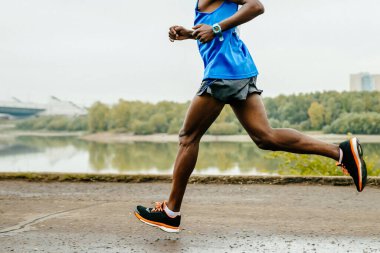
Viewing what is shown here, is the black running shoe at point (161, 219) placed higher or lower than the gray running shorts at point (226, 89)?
lower

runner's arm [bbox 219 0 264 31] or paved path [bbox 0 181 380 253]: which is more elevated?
runner's arm [bbox 219 0 264 31]

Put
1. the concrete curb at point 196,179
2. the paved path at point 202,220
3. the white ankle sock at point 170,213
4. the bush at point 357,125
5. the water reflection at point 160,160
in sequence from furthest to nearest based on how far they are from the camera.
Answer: the bush at point 357,125
the water reflection at point 160,160
the concrete curb at point 196,179
the white ankle sock at point 170,213
the paved path at point 202,220

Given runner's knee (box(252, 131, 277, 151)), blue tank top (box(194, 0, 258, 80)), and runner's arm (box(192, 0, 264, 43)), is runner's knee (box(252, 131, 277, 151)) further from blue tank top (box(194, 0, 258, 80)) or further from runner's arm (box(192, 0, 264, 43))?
runner's arm (box(192, 0, 264, 43))

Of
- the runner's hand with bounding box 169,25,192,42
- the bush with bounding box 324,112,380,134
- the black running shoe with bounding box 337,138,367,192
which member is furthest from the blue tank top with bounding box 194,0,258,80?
the bush with bounding box 324,112,380,134

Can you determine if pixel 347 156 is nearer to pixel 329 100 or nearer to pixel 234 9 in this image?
pixel 234 9

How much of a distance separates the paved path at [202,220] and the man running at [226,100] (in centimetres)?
37

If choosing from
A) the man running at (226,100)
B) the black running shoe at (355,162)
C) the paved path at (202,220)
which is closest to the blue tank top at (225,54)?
the man running at (226,100)

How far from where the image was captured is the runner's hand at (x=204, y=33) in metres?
3.33

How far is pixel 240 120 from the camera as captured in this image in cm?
358

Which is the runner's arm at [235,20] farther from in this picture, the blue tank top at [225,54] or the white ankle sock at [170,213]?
the white ankle sock at [170,213]

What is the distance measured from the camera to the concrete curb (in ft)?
20.6

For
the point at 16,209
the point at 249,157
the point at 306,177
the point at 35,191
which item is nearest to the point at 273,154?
the point at 306,177

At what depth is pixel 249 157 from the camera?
36719mm

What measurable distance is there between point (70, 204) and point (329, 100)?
16024mm
